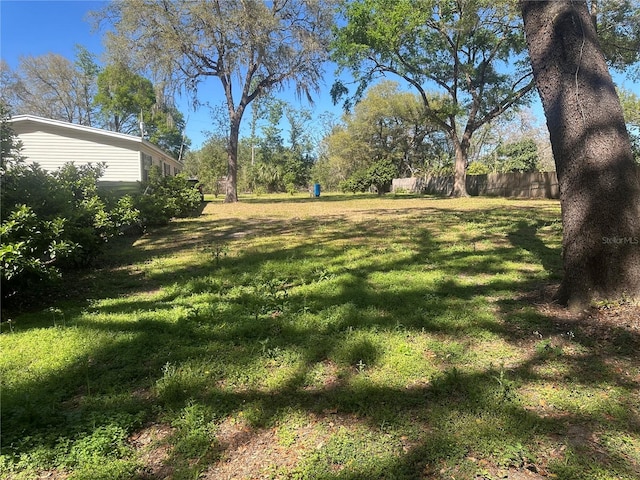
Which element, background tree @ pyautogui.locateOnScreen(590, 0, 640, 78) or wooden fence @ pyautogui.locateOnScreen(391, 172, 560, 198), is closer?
background tree @ pyautogui.locateOnScreen(590, 0, 640, 78)

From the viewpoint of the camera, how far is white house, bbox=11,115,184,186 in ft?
49.4

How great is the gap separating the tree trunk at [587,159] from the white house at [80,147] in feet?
48.2

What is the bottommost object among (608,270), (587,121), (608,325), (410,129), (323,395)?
(323,395)

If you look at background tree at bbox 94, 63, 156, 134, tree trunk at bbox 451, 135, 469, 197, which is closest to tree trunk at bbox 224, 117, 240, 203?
tree trunk at bbox 451, 135, 469, 197

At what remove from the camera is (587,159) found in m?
2.94

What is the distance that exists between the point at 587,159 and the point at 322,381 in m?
2.50

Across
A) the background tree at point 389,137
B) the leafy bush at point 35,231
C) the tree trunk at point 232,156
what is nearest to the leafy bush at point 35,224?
the leafy bush at point 35,231

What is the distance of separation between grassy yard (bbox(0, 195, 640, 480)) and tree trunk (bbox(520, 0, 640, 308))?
1.03ft

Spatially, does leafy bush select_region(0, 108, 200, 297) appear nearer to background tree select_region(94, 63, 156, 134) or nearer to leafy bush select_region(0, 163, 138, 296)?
leafy bush select_region(0, 163, 138, 296)

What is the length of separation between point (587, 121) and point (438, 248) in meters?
3.16

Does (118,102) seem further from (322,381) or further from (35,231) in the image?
(322,381)

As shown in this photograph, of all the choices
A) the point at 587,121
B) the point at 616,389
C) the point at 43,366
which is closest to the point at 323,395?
the point at 616,389

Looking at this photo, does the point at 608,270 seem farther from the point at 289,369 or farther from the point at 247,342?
the point at 247,342

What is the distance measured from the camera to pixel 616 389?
83.3 inches
